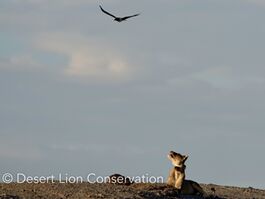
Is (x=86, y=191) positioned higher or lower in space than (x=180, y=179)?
lower

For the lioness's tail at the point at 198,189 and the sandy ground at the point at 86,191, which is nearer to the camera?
the sandy ground at the point at 86,191

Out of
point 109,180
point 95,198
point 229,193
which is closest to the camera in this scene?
point 95,198

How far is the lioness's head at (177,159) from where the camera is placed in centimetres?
3102

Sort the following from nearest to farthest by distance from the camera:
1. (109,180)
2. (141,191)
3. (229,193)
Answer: (141,191)
(109,180)
(229,193)

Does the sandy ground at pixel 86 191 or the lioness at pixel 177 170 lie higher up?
the lioness at pixel 177 170

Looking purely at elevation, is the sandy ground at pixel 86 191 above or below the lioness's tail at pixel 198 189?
below

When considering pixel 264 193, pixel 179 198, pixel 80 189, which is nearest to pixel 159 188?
pixel 179 198

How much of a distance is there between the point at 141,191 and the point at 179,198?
4.07ft

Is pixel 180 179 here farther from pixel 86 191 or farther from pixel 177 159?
pixel 86 191

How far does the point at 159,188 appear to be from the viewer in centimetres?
2933

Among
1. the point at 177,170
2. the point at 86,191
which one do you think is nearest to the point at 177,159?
the point at 177,170

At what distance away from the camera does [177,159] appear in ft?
102

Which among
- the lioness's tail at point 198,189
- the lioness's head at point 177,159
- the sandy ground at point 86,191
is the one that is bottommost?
the sandy ground at point 86,191

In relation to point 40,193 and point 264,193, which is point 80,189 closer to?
point 40,193
